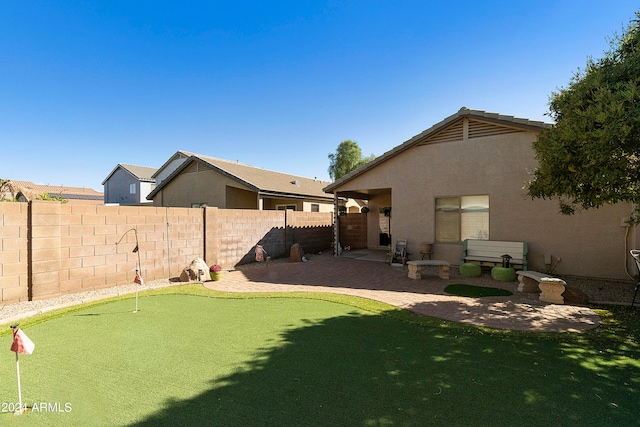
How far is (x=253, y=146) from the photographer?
80.1 ft

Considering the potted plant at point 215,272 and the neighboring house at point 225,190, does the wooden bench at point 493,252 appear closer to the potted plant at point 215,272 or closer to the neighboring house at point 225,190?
the potted plant at point 215,272

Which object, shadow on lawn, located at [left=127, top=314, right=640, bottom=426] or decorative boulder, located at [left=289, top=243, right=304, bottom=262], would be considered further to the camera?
decorative boulder, located at [left=289, top=243, right=304, bottom=262]

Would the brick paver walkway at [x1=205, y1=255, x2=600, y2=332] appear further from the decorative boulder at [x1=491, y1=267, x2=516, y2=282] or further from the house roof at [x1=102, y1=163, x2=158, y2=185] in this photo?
the house roof at [x1=102, y1=163, x2=158, y2=185]

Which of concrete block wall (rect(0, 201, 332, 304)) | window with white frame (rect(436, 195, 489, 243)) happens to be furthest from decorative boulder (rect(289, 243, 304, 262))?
window with white frame (rect(436, 195, 489, 243))

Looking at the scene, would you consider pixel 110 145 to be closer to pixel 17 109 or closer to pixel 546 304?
pixel 17 109

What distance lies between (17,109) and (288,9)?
58.5 feet

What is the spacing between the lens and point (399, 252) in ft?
39.3

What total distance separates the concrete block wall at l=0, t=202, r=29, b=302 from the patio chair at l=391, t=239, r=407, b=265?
37.0 ft

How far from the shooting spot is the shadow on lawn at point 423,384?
2.66m

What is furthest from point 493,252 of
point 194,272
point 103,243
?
point 103,243

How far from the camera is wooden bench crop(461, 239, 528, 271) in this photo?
378 inches

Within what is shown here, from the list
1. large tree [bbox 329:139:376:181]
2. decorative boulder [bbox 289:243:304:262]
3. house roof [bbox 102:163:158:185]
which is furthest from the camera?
large tree [bbox 329:139:376:181]

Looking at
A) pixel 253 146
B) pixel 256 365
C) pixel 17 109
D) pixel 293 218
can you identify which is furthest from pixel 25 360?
pixel 253 146

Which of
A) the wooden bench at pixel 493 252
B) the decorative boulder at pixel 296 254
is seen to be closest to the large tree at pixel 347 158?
the decorative boulder at pixel 296 254
